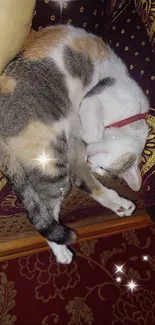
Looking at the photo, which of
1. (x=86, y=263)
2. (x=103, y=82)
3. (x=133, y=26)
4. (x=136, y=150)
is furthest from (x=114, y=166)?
(x=86, y=263)

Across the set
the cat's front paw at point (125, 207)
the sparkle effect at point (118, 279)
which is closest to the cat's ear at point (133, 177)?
the cat's front paw at point (125, 207)

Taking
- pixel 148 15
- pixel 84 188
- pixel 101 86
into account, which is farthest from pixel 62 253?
pixel 148 15

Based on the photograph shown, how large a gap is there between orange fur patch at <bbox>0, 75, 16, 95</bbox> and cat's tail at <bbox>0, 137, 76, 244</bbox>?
0.47 feet

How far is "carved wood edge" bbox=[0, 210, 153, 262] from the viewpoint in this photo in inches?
65.2

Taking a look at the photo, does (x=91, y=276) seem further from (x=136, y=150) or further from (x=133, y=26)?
(x=133, y=26)

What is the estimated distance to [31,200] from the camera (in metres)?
1.13

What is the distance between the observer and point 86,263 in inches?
71.6

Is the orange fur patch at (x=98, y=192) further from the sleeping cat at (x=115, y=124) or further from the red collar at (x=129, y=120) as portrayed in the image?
the red collar at (x=129, y=120)

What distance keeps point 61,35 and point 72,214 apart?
712mm

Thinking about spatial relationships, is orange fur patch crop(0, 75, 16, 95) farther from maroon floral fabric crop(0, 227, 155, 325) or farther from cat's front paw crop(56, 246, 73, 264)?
maroon floral fabric crop(0, 227, 155, 325)

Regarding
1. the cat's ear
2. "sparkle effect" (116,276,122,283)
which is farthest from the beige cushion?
"sparkle effect" (116,276,122,283)

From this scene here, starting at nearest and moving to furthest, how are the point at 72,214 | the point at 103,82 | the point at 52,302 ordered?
the point at 103,82 → the point at 72,214 → the point at 52,302

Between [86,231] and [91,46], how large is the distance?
873mm

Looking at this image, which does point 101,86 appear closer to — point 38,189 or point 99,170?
point 99,170
